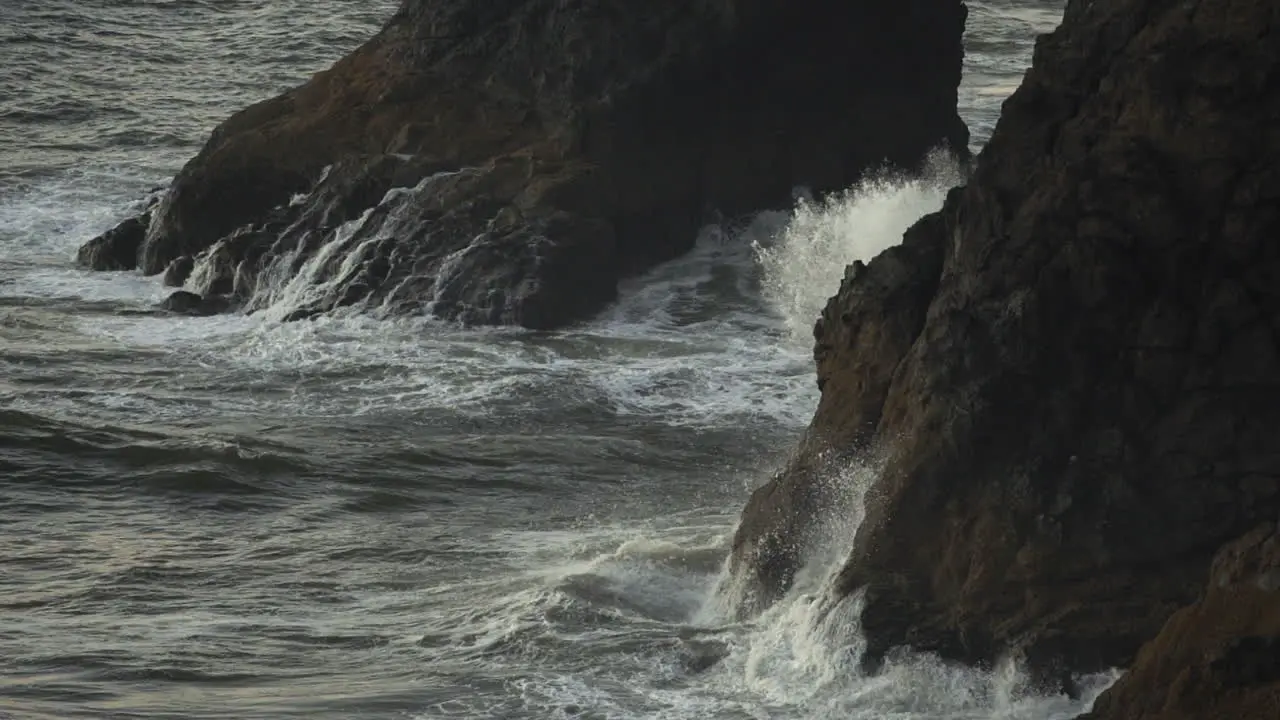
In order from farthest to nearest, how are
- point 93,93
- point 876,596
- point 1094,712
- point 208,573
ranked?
point 93,93, point 208,573, point 876,596, point 1094,712

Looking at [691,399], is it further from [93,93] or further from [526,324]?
[93,93]

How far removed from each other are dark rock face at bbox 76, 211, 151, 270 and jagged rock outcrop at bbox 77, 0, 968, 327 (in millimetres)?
195

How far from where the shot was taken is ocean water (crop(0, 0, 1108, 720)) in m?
14.2

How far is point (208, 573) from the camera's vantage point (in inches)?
663

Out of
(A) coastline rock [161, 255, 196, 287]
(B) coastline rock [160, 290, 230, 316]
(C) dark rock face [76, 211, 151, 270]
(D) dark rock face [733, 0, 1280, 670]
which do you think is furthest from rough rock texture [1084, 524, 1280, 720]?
(C) dark rock face [76, 211, 151, 270]

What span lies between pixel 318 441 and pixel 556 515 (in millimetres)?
2839

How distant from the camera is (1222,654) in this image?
1072 cm

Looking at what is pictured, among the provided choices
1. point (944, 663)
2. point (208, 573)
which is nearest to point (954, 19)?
point (208, 573)

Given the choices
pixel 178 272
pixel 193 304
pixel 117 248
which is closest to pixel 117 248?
pixel 117 248

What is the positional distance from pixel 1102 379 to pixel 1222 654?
2.93m

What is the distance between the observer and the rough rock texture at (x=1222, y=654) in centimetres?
1057

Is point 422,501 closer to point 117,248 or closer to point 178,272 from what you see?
point 178,272

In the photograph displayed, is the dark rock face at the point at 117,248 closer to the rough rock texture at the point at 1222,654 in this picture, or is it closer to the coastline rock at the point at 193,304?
the coastline rock at the point at 193,304

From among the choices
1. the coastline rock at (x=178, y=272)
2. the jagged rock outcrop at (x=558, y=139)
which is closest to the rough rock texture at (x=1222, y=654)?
the jagged rock outcrop at (x=558, y=139)
